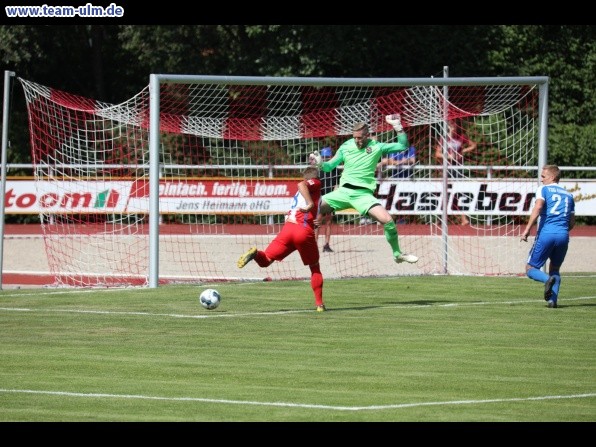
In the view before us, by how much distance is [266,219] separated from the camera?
3158cm

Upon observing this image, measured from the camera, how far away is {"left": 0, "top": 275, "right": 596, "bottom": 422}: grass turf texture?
389 inches

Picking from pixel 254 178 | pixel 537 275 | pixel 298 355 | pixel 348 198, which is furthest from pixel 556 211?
pixel 254 178

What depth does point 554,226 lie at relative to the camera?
17016mm

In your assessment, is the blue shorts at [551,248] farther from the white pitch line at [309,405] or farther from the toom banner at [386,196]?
the toom banner at [386,196]

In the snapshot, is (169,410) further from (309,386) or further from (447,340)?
(447,340)

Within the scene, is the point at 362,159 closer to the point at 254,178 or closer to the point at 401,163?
the point at 401,163

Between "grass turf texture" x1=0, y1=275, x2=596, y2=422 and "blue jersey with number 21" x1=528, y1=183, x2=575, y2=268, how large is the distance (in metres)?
Result: 0.72

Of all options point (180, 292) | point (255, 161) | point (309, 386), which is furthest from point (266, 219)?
point (309, 386)

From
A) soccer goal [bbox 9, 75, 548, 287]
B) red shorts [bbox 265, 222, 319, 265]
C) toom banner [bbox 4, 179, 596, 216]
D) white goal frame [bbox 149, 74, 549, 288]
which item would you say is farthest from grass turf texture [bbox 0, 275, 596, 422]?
toom banner [bbox 4, 179, 596, 216]

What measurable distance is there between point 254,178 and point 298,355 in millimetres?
18518

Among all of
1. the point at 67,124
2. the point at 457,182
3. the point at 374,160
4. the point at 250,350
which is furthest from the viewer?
the point at 457,182

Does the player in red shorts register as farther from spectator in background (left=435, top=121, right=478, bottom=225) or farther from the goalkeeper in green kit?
spectator in background (left=435, top=121, right=478, bottom=225)

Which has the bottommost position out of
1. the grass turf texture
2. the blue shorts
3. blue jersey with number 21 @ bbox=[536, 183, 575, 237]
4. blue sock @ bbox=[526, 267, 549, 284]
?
the grass turf texture

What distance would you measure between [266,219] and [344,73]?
1255 cm
